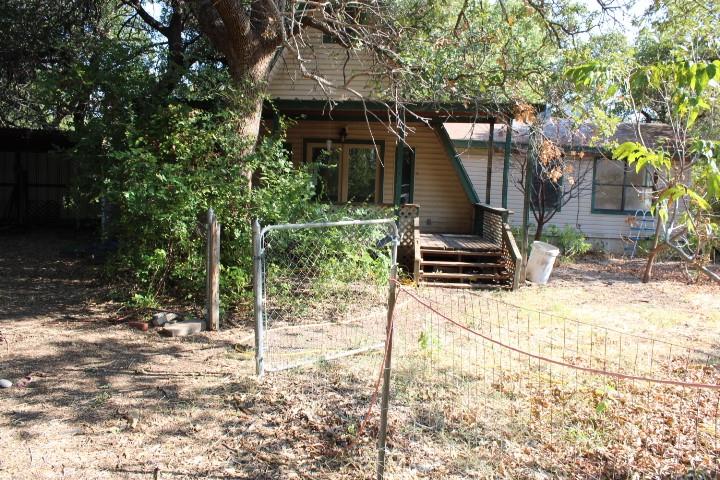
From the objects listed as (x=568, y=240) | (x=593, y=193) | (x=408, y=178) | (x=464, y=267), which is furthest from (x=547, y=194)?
(x=464, y=267)

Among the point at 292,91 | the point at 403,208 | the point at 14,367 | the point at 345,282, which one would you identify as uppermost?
the point at 292,91

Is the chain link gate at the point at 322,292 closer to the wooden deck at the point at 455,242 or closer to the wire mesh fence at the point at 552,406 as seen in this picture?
the wire mesh fence at the point at 552,406

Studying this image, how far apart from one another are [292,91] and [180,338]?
802 cm

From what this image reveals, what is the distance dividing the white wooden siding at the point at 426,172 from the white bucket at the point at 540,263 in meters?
3.47

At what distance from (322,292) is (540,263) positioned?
16.9 feet

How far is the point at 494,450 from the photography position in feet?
13.3

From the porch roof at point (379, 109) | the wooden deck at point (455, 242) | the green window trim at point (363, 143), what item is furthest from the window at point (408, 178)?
the wooden deck at point (455, 242)

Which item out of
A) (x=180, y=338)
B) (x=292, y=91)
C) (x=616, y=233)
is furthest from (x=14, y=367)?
(x=616, y=233)

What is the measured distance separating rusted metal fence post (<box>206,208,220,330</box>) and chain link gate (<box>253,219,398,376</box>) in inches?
22.1

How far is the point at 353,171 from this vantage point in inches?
595

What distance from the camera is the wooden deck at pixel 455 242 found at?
37.9 feet

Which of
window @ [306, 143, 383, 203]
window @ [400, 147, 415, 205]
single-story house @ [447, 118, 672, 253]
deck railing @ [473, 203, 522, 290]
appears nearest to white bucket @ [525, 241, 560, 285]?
deck railing @ [473, 203, 522, 290]

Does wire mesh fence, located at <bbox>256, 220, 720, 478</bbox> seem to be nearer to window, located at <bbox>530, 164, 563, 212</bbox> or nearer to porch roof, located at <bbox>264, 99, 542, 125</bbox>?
porch roof, located at <bbox>264, 99, 542, 125</bbox>

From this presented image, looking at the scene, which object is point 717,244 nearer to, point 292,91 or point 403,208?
point 403,208
